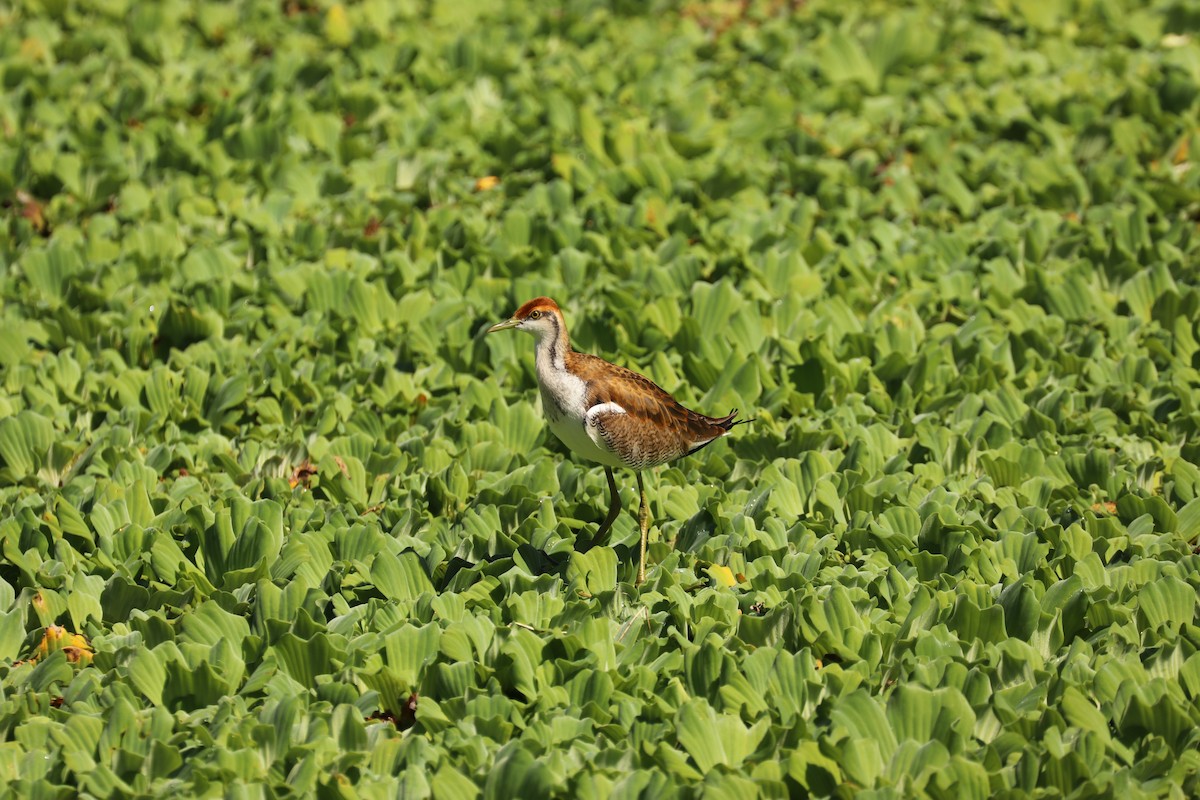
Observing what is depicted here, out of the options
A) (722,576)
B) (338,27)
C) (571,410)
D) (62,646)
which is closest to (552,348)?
(571,410)

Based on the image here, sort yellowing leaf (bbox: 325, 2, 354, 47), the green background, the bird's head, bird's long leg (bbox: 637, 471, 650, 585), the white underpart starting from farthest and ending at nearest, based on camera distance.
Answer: yellowing leaf (bbox: 325, 2, 354, 47) → the bird's head → bird's long leg (bbox: 637, 471, 650, 585) → the white underpart → the green background

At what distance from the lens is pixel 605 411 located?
16.2ft

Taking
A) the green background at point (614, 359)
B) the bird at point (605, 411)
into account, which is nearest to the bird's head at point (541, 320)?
the bird at point (605, 411)

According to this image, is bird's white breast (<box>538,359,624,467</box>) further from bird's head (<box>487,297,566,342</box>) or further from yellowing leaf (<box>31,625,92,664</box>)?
yellowing leaf (<box>31,625,92,664</box>)

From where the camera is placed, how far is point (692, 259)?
723 centimetres

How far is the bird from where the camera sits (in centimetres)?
495

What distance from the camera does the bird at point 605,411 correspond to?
4.95 metres

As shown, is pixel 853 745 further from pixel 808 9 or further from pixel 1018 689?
pixel 808 9

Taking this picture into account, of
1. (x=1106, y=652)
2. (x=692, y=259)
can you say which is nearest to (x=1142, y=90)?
(x=692, y=259)

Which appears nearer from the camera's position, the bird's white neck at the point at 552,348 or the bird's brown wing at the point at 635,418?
the bird's brown wing at the point at 635,418

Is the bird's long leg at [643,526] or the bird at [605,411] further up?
the bird at [605,411]

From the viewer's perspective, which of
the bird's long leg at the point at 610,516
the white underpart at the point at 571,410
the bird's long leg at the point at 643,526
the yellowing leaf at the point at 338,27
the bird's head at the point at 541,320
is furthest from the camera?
the yellowing leaf at the point at 338,27

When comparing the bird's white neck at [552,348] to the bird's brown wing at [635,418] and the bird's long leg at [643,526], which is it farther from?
the bird's long leg at [643,526]

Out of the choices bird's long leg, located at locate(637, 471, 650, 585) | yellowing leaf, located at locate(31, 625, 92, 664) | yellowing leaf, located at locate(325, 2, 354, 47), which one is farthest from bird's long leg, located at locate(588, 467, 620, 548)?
yellowing leaf, located at locate(325, 2, 354, 47)
